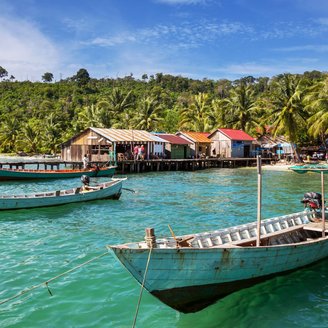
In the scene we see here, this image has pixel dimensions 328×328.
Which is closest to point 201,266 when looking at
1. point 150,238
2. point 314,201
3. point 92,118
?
point 150,238

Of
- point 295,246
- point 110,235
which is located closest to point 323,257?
point 295,246

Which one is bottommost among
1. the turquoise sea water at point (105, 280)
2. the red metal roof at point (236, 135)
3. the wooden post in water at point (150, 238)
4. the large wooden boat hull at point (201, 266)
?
the turquoise sea water at point (105, 280)

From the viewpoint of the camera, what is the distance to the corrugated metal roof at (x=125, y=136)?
146 ft

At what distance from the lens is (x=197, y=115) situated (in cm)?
6894

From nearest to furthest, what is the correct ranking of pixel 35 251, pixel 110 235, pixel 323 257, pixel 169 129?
pixel 323 257 → pixel 35 251 → pixel 110 235 → pixel 169 129

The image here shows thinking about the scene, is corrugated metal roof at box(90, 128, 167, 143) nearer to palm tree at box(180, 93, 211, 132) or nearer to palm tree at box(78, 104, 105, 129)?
palm tree at box(78, 104, 105, 129)

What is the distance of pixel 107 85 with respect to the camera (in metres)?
136

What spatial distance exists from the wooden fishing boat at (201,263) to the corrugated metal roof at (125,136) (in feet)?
114

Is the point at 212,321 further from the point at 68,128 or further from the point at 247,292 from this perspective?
the point at 68,128

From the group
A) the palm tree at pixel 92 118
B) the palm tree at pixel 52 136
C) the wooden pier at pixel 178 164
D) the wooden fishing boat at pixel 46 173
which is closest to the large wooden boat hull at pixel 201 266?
the wooden fishing boat at pixel 46 173

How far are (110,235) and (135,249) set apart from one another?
7.82m

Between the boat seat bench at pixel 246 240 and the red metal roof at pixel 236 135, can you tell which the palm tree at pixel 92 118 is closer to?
the red metal roof at pixel 236 135

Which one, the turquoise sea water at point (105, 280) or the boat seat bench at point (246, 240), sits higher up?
the boat seat bench at point (246, 240)

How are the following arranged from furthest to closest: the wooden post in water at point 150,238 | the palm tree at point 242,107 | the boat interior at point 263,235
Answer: the palm tree at point 242,107 → the boat interior at point 263,235 → the wooden post in water at point 150,238
